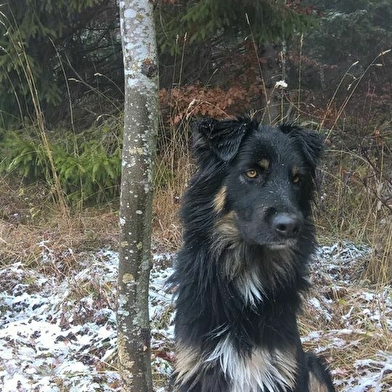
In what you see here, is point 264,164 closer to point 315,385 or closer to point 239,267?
point 239,267

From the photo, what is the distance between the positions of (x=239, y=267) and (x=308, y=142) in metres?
0.81

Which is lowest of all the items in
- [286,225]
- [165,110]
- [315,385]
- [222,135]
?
[315,385]

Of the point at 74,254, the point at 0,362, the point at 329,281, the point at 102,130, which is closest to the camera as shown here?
the point at 0,362

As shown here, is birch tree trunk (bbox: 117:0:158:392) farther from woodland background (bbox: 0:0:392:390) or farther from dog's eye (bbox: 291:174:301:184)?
woodland background (bbox: 0:0:392:390)

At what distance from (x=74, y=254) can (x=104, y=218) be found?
3.43 feet

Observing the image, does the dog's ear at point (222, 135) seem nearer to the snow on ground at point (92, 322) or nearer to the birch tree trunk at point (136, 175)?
the birch tree trunk at point (136, 175)

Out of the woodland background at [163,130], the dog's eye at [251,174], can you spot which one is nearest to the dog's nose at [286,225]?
the dog's eye at [251,174]

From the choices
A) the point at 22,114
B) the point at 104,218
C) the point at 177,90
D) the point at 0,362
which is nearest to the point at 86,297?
the point at 0,362

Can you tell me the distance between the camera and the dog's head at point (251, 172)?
250 centimetres

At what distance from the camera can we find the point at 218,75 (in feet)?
23.1

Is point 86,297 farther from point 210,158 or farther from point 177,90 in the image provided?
point 177,90

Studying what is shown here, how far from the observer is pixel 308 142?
2.84m

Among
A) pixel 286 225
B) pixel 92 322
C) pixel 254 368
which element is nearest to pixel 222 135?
pixel 286 225

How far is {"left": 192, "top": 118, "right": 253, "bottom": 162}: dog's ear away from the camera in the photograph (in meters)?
2.63
